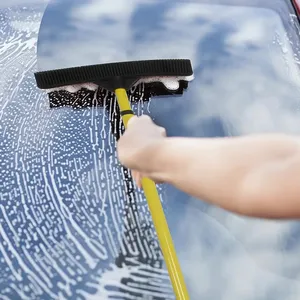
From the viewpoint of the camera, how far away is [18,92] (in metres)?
1.17

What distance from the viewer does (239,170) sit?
44 centimetres

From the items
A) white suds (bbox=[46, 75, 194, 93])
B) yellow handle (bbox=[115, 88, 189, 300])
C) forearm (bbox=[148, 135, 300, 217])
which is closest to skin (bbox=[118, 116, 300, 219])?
forearm (bbox=[148, 135, 300, 217])

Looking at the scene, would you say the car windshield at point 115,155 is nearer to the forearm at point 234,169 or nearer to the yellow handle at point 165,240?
the yellow handle at point 165,240

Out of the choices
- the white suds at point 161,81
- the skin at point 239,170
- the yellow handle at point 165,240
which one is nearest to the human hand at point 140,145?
the skin at point 239,170

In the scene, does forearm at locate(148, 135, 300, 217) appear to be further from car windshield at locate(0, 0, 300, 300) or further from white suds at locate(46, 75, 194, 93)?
white suds at locate(46, 75, 194, 93)

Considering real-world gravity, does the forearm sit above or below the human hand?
above

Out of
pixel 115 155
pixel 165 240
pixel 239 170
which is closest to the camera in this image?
pixel 239 170

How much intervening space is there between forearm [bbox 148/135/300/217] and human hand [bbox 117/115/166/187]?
0.03m

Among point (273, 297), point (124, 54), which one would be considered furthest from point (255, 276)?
point (124, 54)

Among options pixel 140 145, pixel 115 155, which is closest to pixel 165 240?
pixel 115 155

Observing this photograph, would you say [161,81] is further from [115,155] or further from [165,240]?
[165,240]

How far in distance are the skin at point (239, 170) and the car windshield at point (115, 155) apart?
1.44 ft

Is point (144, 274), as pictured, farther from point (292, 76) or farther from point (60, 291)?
point (292, 76)

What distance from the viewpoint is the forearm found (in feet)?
1.41
